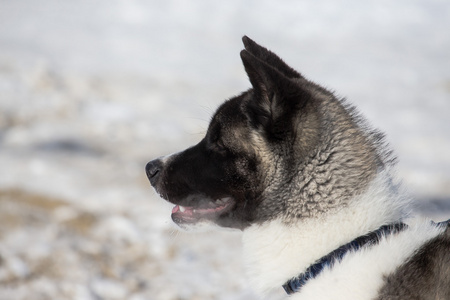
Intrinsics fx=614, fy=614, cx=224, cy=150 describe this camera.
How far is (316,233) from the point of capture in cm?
256

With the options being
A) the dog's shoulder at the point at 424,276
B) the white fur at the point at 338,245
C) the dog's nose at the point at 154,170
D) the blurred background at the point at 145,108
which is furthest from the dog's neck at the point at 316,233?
the dog's nose at the point at 154,170

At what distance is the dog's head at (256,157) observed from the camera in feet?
8.62

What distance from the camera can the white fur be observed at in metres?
2.42

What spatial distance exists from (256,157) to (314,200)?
1.14ft

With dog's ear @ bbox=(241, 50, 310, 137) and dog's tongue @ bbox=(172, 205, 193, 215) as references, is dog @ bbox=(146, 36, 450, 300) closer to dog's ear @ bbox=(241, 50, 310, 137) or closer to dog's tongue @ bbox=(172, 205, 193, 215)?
dog's ear @ bbox=(241, 50, 310, 137)

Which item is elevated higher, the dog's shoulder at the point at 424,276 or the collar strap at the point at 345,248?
the collar strap at the point at 345,248

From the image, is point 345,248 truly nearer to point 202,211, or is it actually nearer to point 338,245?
point 338,245

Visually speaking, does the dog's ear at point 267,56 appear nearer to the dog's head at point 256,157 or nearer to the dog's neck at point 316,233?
the dog's head at point 256,157

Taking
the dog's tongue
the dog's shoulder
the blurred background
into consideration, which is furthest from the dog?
the blurred background

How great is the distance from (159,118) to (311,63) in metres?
2.47

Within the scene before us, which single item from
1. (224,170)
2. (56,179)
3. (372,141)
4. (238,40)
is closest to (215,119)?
(224,170)

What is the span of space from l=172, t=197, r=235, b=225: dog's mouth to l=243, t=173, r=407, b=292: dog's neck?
252mm

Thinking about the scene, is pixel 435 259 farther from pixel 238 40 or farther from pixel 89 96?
pixel 238 40

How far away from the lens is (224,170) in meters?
2.87
